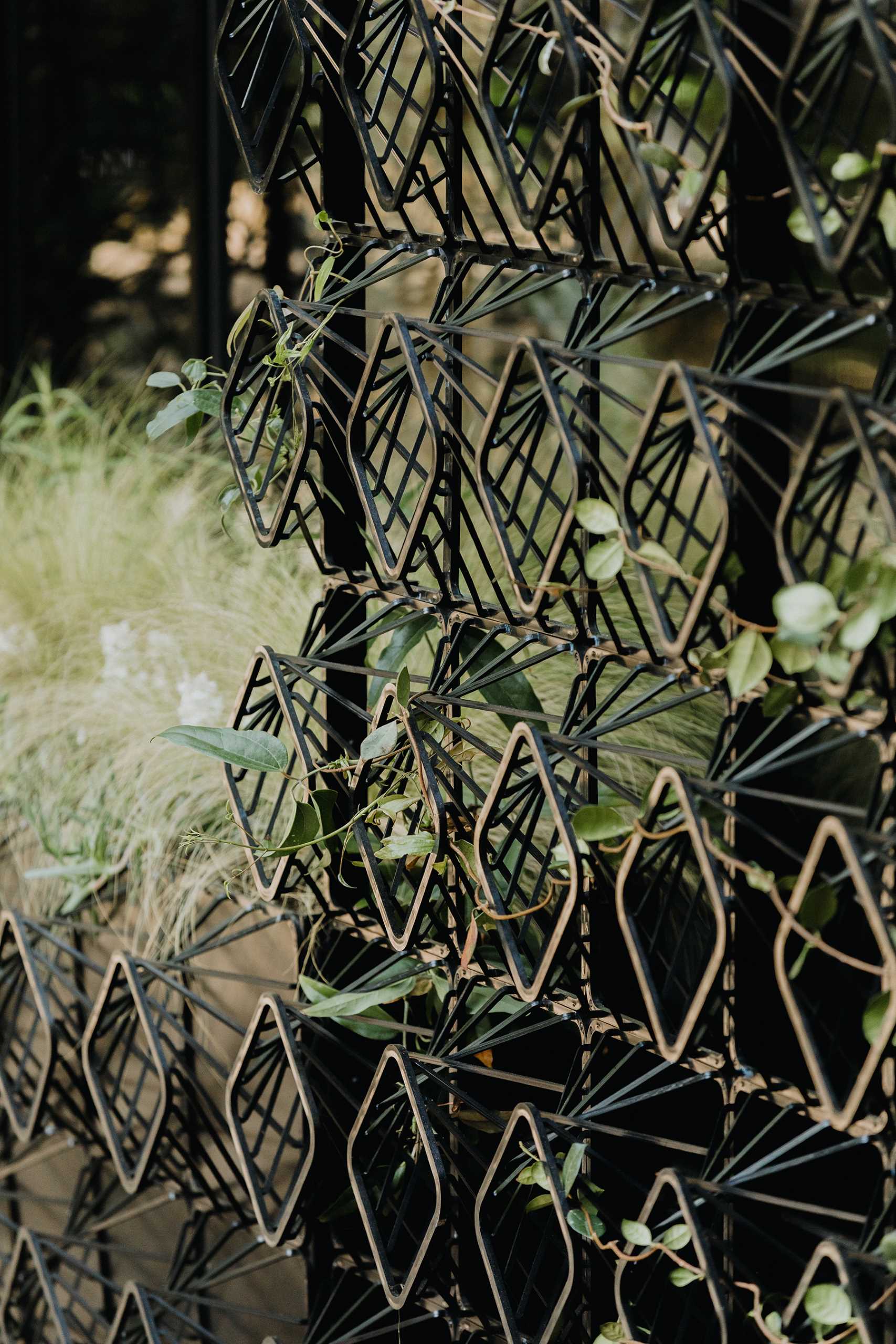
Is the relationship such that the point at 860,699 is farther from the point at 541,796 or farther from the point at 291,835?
the point at 291,835

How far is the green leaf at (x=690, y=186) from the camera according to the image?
35.9 inches

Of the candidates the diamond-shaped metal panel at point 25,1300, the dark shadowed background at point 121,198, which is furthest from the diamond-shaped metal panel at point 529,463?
the dark shadowed background at point 121,198

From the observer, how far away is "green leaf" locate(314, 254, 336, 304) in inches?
46.5

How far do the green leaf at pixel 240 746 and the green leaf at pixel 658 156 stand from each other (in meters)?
0.55

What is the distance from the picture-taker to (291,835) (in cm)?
120

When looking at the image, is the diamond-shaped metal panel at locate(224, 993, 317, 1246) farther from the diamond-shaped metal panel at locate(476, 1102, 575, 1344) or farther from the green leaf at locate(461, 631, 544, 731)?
the green leaf at locate(461, 631, 544, 731)

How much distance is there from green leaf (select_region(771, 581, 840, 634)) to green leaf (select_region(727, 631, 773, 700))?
0.20 ft

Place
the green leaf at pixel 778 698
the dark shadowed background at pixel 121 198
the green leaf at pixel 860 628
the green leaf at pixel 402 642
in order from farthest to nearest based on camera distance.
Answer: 1. the dark shadowed background at pixel 121 198
2. the green leaf at pixel 402 642
3. the green leaf at pixel 778 698
4. the green leaf at pixel 860 628

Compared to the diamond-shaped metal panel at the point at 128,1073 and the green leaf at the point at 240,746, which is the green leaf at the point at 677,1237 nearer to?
the green leaf at the point at 240,746

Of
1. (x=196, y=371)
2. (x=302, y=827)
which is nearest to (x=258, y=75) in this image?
(x=196, y=371)

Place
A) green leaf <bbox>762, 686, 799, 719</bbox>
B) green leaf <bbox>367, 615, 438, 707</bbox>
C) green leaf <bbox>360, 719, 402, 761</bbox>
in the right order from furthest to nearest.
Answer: green leaf <bbox>367, 615, 438, 707</bbox> < green leaf <bbox>360, 719, 402, 761</bbox> < green leaf <bbox>762, 686, 799, 719</bbox>

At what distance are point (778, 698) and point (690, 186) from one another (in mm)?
347

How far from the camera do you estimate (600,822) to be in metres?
0.98

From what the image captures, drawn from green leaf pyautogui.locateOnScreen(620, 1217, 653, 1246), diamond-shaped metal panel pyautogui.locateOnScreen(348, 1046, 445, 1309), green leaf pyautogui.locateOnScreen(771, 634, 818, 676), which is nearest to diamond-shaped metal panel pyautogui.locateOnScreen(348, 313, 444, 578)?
green leaf pyautogui.locateOnScreen(771, 634, 818, 676)
